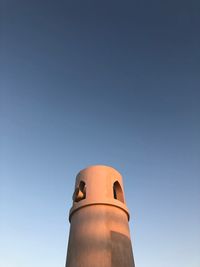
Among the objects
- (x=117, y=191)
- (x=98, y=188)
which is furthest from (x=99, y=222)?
(x=117, y=191)

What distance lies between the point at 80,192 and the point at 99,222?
2732 millimetres

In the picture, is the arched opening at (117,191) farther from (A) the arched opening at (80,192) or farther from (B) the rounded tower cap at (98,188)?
(A) the arched opening at (80,192)

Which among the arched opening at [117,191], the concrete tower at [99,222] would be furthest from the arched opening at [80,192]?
the arched opening at [117,191]

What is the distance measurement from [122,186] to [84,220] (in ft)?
12.3

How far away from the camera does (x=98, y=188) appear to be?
15.7 metres

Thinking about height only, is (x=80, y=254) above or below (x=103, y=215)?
below

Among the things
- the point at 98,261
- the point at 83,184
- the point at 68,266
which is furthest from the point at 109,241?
the point at 83,184

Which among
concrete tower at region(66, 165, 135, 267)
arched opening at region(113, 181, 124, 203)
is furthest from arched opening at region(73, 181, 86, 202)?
arched opening at region(113, 181, 124, 203)

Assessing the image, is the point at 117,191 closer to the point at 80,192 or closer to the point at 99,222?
the point at 80,192

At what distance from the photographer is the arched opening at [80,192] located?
1633 cm

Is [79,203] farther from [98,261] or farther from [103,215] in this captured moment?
[98,261]

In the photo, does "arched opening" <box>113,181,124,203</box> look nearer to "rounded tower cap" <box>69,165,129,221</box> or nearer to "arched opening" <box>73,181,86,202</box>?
"rounded tower cap" <box>69,165,129,221</box>

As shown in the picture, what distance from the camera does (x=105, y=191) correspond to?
15625 millimetres

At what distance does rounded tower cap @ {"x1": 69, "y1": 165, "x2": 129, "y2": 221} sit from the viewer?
603 inches
